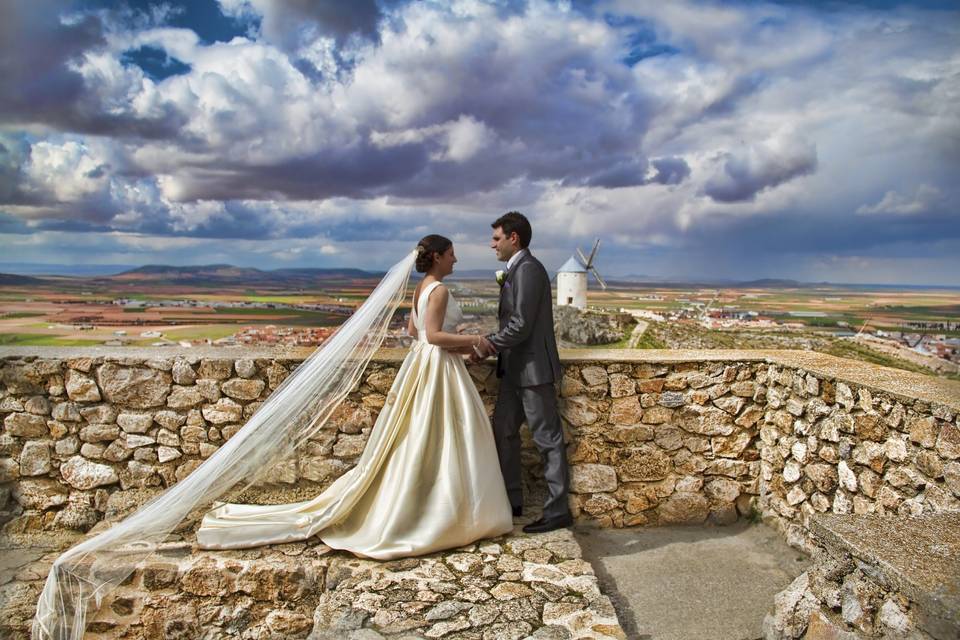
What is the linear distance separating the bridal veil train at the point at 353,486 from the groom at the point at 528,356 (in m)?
0.34

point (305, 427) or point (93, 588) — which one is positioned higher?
point (305, 427)

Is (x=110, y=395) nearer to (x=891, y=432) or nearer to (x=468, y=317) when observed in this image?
(x=468, y=317)

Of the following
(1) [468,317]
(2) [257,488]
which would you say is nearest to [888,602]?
(1) [468,317]

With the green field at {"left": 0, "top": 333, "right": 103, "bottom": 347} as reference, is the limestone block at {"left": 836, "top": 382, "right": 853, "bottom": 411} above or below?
below

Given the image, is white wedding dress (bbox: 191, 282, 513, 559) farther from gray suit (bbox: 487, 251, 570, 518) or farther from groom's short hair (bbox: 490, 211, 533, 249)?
groom's short hair (bbox: 490, 211, 533, 249)

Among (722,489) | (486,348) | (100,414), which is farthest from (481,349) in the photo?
(100,414)

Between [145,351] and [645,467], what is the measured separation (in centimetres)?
383

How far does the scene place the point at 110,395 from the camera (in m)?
4.61

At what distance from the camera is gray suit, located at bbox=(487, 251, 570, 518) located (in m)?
4.09

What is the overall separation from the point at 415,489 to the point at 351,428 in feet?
2.99

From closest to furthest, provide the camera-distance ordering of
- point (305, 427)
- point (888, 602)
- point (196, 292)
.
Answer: point (888, 602) < point (305, 427) < point (196, 292)

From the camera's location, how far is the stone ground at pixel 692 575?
3.50m

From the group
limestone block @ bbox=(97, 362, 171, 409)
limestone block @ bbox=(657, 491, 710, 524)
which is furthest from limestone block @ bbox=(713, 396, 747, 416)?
limestone block @ bbox=(97, 362, 171, 409)

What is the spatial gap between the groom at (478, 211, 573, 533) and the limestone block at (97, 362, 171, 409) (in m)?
2.41
